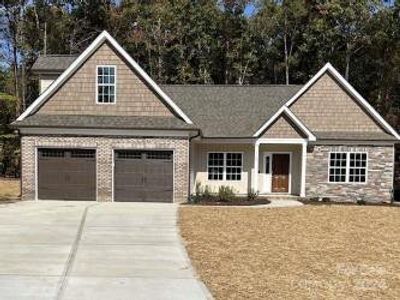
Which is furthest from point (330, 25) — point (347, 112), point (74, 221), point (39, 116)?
point (74, 221)

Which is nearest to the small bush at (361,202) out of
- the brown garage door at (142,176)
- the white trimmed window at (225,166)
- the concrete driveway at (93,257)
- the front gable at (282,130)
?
the front gable at (282,130)

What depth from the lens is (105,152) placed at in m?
24.2

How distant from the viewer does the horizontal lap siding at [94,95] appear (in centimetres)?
2472

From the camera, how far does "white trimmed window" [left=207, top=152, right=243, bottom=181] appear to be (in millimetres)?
28656

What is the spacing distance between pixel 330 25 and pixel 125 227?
35.0 meters

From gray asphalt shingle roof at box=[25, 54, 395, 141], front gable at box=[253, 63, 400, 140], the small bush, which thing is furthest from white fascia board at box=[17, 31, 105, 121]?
the small bush

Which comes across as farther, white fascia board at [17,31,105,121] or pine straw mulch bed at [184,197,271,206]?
white fascia board at [17,31,105,121]

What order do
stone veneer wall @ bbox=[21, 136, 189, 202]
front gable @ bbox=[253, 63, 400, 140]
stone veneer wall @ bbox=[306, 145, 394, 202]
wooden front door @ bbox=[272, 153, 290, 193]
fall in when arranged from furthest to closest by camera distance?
wooden front door @ bbox=[272, 153, 290, 193] < front gable @ bbox=[253, 63, 400, 140] < stone veneer wall @ bbox=[306, 145, 394, 202] < stone veneer wall @ bbox=[21, 136, 189, 202]

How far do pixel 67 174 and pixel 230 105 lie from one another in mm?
9933

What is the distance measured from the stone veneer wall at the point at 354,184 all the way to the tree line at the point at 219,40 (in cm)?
1848

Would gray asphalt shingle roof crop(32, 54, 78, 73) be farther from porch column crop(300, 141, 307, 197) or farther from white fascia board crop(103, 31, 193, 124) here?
porch column crop(300, 141, 307, 197)

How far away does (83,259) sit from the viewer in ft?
36.5

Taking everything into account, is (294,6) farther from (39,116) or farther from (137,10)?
(39,116)

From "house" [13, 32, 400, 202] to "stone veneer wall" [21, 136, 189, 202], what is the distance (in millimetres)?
43
